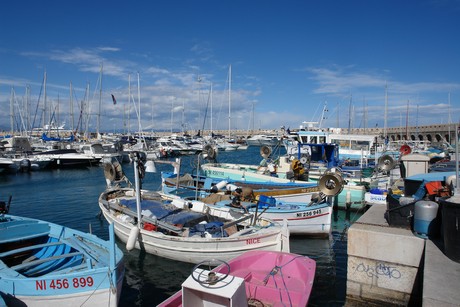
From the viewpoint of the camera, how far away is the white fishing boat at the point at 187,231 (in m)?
10.7

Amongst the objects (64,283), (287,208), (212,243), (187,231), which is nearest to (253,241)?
(212,243)

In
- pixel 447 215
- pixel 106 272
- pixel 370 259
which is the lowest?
pixel 106 272

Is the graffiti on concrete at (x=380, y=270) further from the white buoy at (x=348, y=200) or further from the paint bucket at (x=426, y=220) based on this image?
the white buoy at (x=348, y=200)

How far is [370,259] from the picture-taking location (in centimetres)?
684

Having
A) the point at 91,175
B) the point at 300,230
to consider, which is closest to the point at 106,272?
the point at 300,230

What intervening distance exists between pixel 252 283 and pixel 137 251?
20.7ft

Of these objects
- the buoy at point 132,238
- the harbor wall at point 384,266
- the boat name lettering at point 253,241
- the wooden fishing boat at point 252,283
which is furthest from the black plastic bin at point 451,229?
the buoy at point 132,238

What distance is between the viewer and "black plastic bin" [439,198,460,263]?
563 centimetres

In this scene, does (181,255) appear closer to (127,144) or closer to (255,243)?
(255,243)

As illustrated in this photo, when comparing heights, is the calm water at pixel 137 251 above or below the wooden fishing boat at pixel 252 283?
below

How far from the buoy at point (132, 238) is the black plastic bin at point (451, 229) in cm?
944

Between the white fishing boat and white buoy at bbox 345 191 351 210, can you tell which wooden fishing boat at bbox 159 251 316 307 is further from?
white buoy at bbox 345 191 351 210

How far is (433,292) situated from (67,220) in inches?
744

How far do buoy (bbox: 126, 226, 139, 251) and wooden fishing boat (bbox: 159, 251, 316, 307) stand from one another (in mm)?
4598
